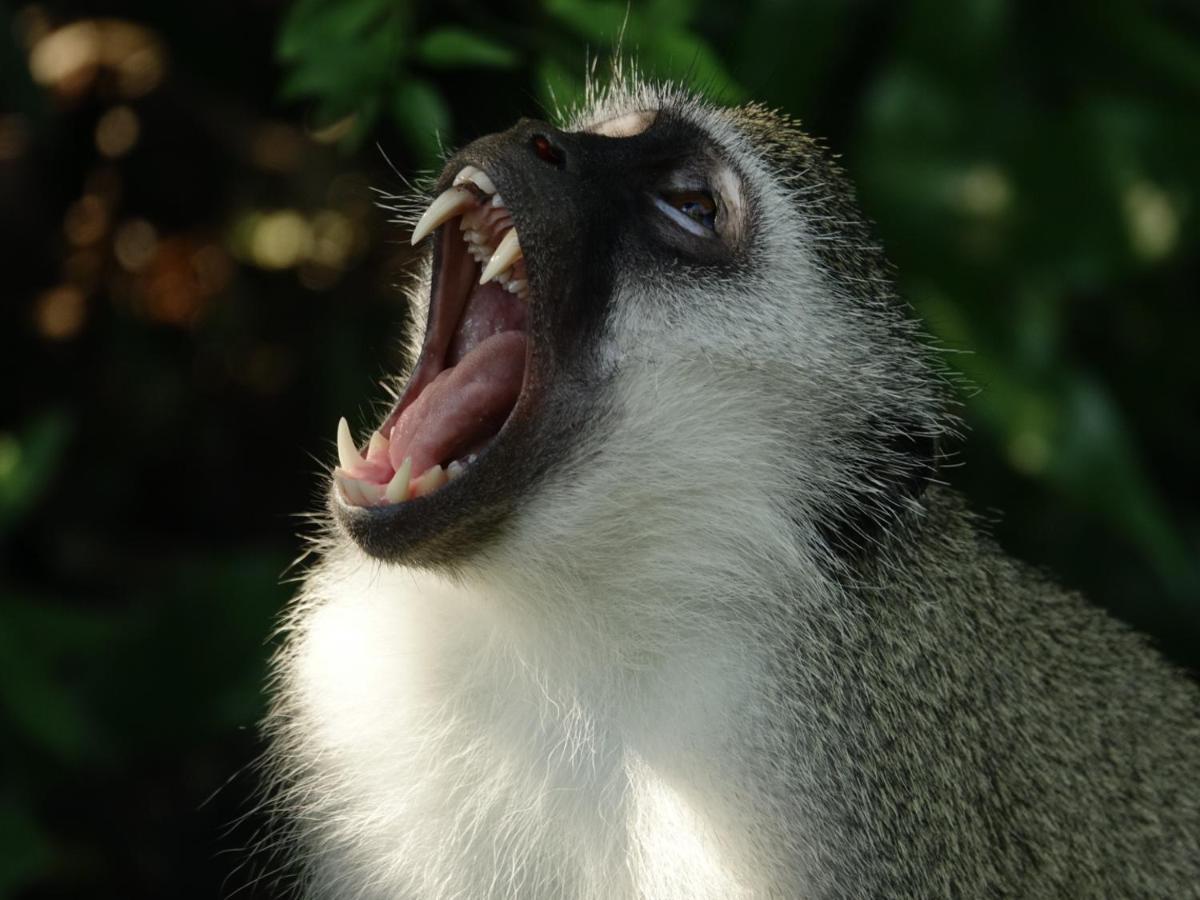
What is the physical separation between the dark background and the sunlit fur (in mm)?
819

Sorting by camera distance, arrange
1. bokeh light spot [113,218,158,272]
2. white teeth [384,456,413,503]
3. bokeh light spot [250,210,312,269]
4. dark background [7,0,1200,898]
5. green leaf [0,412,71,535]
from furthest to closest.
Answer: bokeh light spot [250,210,312,269] → bokeh light spot [113,218,158,272] → dark background [7,0,1200,898] → green leaf [0,412,71,535] → white teeth [384,456,413,503]

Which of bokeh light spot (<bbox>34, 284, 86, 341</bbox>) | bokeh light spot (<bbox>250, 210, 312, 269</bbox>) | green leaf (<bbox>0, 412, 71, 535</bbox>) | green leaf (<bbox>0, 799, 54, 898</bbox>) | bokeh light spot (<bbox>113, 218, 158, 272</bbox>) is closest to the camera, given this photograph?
green leaf (<bbox>0, 799, 54, 898</bbox>)

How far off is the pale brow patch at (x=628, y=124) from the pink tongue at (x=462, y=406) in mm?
428

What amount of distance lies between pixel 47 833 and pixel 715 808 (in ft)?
6.96

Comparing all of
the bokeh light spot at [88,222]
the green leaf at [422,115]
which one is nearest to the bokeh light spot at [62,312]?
the bokeh light spot at [88,222]

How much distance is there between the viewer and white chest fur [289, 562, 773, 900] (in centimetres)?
184

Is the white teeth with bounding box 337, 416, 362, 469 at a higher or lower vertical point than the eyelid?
lower

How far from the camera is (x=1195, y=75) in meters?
3.71

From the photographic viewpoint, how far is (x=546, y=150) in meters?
1.85

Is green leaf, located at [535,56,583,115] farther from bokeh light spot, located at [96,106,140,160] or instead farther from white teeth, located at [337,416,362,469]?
bokeh light spot, located at [96,106,140,160]

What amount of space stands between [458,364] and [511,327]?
100 mm

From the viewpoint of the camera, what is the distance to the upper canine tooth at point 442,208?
184cm

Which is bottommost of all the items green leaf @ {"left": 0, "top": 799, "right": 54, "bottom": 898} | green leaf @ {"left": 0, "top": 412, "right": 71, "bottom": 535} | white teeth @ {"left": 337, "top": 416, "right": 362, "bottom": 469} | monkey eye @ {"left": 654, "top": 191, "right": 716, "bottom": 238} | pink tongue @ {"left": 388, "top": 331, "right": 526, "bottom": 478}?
green leaf @ {"left": 0, "top": 799, "right": 54, "bottom": 898}

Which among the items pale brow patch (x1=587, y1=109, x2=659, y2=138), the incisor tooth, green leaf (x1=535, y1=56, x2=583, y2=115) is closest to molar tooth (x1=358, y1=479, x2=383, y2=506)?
the incisor tooth
